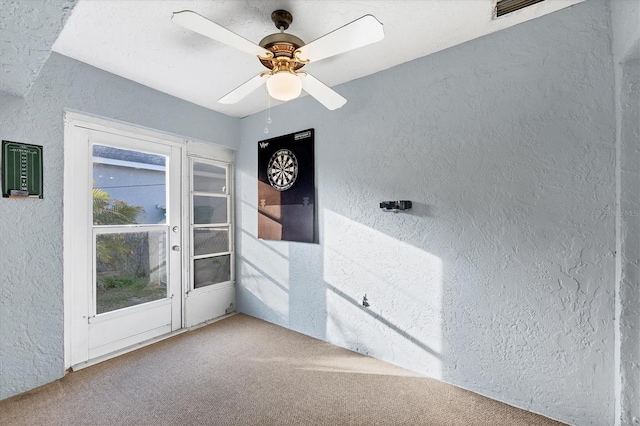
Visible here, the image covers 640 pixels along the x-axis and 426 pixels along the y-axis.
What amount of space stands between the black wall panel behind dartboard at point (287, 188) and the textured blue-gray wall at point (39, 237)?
142cm

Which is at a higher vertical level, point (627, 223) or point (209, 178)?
point (209, 178)

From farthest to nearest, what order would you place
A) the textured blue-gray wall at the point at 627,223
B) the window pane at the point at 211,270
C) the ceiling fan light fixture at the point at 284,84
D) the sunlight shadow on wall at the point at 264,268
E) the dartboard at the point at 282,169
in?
1. the window pane at the point at 211,270
2. the sunlight shadow on wall at the point at 264,268
3. the dartboard at the point at 282,169
4. the ceiling fan light fixture at the point at 284,84
5. the textured blue-gray wall at the point at 627,223

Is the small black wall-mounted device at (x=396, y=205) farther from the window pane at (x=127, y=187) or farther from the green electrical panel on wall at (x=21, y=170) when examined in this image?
the green electrical panel on wall at (x=21, y=170)

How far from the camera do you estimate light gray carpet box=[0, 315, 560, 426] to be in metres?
1.73

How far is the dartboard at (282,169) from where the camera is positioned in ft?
9.58

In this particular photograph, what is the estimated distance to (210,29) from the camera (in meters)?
1.32

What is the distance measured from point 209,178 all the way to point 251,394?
2245mm

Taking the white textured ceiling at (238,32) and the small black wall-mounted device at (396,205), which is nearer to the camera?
the white textured ceiling at (238,32)

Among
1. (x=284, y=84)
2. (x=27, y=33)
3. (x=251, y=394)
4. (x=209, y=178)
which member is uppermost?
(x=27, y=33)

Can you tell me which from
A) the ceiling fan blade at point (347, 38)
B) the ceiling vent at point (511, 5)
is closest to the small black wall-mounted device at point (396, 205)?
the ceiling fan blade at point (347, 38)

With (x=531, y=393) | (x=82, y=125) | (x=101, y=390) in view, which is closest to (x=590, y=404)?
(x=531, y=393)

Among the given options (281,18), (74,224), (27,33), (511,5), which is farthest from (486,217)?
(74,224)

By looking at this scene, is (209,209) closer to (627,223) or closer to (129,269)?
(129,269)

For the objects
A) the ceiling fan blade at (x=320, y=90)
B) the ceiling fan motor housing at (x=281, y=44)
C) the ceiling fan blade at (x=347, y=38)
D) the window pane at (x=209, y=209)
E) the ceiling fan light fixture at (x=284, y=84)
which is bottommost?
the window pane at (x=209, y=209)
